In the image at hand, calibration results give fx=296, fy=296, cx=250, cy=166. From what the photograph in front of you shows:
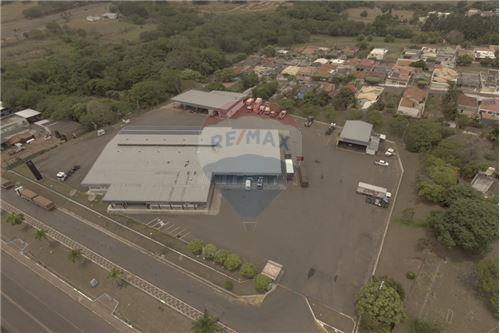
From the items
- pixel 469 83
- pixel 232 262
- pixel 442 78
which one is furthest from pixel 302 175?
pixel 469 83

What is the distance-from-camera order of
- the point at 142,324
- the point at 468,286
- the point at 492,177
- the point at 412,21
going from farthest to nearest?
1. the point at 412,21
2. the point at 492,177
3. the point at 468,286
4. the point at 142,324

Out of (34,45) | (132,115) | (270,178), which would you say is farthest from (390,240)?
(34,45)

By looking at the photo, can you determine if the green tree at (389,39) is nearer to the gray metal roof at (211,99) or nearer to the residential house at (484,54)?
the residential house at (484,54)

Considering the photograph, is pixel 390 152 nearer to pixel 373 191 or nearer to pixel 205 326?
pixel 373 191

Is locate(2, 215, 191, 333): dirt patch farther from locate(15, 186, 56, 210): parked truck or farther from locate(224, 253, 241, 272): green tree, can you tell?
locate(224, 253, 241, 272): green tree

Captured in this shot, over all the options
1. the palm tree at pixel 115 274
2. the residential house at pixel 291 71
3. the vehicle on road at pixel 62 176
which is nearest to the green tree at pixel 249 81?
the residential house at pixel 291 71

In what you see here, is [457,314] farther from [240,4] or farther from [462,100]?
[240,4]
